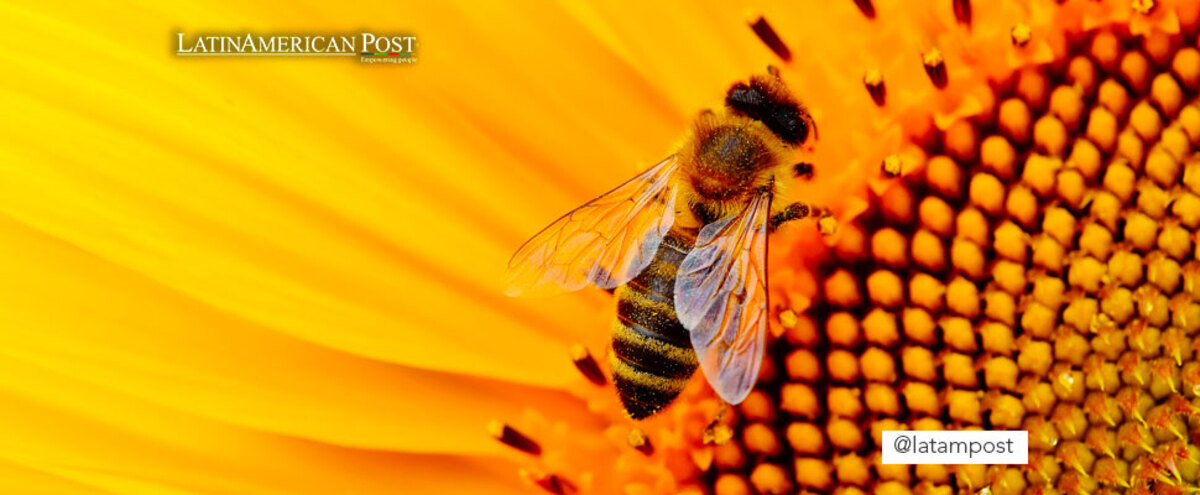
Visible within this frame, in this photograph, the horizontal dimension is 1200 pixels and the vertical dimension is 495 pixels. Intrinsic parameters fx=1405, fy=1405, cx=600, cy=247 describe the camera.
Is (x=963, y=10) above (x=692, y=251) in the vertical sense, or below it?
above

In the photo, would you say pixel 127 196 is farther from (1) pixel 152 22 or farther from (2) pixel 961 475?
(2) pixel 961 475

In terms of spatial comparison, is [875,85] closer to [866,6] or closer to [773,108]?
[866,6]

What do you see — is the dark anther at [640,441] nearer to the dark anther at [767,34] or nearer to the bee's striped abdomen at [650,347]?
the bee's striped abdomen at [650,347]

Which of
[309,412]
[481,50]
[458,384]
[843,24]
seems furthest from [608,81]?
[309,412]

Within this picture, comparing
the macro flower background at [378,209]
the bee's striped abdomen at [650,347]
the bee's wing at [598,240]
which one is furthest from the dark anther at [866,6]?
the bee's striped abdomen at [650,347]

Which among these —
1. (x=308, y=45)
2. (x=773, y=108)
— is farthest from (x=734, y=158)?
(x=308, y=45)

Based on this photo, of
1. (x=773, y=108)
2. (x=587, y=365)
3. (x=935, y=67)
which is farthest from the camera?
(x=587, y=365)

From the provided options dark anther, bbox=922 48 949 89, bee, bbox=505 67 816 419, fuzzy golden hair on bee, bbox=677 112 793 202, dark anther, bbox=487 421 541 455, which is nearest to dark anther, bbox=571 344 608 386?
dark anther, bbox=487 421 541 455

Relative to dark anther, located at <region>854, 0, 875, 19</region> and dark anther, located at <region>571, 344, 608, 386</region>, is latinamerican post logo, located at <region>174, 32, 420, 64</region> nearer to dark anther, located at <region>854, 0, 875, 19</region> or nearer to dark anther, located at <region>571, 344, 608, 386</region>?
dark anther, located at <region>571, 344, 608, 386</region>
